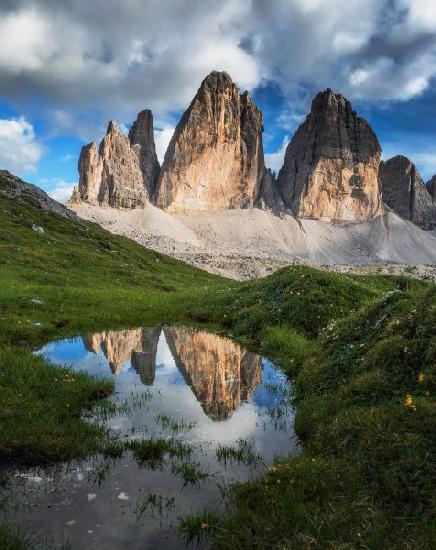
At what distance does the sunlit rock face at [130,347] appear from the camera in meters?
15.4

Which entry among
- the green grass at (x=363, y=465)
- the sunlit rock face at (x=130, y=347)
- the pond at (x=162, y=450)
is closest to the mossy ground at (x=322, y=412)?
the green grass at (x=363, y=465)

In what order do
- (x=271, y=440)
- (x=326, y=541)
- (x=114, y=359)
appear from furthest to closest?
(x=114, y=359), (x=271, y=440), (x=326, y=541)

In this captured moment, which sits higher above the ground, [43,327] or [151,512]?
[43,327]

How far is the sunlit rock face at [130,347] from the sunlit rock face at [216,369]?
0.95 meters

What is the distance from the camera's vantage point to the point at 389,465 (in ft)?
24.0

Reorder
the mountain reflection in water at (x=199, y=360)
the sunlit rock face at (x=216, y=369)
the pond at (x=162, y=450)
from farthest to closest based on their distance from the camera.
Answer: the mountain reflection in water at (x=199, y=360) → the sunlit rock face at (x=216, y=369) → the pond at (x=162, y=450)

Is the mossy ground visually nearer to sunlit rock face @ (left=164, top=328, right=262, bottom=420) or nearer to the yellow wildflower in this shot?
the yellow wildflower

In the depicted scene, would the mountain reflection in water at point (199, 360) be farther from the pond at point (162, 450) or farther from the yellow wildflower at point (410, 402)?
the yellow wildflower at point (410, 402)

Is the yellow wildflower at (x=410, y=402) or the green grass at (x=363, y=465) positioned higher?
the yellow wildflower at (x=410, y=402)

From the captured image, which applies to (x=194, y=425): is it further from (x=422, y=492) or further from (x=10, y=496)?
(x=422, y=492)

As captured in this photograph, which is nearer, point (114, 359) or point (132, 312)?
point (114, 359)

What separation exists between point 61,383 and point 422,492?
9.37 meters

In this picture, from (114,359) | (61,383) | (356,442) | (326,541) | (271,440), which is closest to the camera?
(326,541)

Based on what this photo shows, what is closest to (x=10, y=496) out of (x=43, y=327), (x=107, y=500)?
(x=107, y=500)
